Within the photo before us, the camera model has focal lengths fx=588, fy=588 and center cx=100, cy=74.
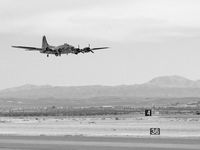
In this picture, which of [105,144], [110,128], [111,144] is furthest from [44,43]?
[111,144]

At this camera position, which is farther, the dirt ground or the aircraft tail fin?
the aircraft tail fin

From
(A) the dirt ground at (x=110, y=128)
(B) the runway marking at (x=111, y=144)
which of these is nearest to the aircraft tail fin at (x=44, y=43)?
(A) the dirt ground at (x=110, y=128)

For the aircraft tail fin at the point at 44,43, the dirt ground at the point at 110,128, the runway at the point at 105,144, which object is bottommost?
the runway at the point at 105,144

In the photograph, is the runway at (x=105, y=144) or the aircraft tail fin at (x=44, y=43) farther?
the aircraft tail fin at (x=44, y=43)

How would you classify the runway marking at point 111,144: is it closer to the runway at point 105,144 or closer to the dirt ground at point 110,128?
the runway at point 105,144

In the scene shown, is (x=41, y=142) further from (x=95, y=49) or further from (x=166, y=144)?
(x=95, y=49)

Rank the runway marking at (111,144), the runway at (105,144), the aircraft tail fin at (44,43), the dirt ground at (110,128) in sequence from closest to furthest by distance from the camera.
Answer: the runway at (105,144), the runway marking at (111,144), the dirt ground at (110,128), the aircraft tail fin at (44,43)

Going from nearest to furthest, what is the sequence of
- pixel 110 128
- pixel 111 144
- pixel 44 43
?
1. pixel 111 144
2. pixel 110 128
3. pixel 44 43

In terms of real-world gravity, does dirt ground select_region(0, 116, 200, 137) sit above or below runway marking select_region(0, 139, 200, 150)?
above

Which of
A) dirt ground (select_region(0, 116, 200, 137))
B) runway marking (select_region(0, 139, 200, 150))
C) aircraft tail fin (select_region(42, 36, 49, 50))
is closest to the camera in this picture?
runway marking (select_region(0, 139, 200, 150))

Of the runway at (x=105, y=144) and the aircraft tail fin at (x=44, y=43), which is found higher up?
the aircraft tail fin at (x=44, y=43)

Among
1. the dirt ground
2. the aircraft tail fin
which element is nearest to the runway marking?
the dirt ground

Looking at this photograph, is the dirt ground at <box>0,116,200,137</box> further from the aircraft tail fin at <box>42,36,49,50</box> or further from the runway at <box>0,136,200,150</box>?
the aircraft tail fin at <box>42,36,49,50</box>

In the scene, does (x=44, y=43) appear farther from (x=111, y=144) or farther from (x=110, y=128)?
(x=111, y=144)
